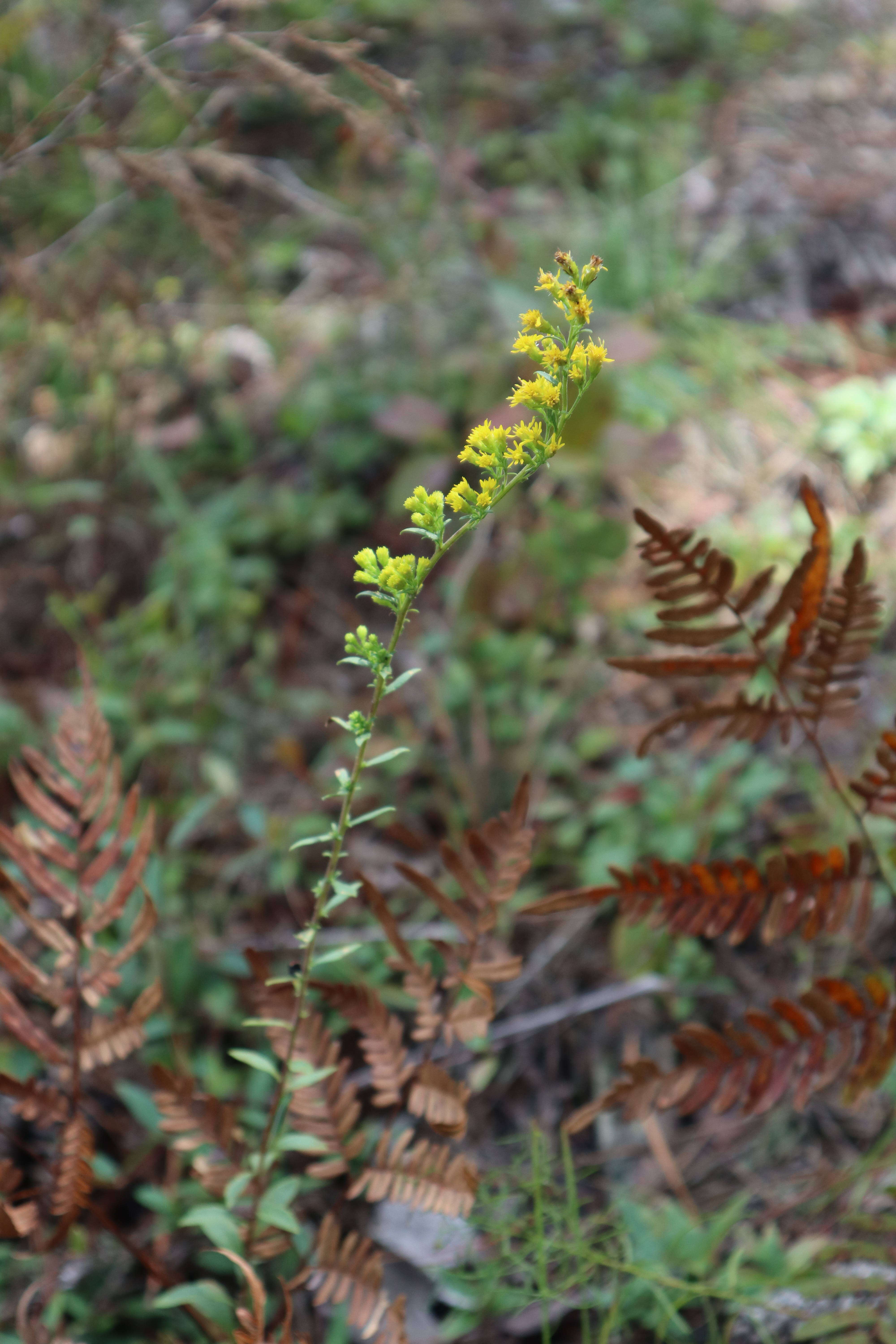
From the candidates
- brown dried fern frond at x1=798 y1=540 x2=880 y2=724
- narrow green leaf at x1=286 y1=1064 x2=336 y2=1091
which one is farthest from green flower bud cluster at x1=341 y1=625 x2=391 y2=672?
brown dried fern frond at x1=798 y1=540 x2=880 y2=724

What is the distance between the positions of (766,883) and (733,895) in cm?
8

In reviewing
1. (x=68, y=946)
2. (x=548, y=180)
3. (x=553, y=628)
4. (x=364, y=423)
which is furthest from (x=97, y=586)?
(x=548, y=180)

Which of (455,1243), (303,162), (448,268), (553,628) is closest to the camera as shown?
(455,1243)

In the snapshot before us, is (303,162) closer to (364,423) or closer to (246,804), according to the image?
(364,423)

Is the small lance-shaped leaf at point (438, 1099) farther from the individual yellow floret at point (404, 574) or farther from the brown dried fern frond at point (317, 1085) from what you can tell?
the individual yellow floret at point (404, 574)

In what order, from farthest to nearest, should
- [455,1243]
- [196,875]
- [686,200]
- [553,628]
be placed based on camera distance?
[686,200], [553,628], [196,875], [455,1243]

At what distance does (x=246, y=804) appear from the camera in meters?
2.20

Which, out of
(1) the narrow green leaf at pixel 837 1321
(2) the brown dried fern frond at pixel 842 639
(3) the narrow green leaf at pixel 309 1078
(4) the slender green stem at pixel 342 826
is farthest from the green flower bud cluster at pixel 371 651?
(1) the narrow green leaf at pixel 837 1321

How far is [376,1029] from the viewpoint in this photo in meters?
1.28

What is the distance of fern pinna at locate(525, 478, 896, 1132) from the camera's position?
1.22 m

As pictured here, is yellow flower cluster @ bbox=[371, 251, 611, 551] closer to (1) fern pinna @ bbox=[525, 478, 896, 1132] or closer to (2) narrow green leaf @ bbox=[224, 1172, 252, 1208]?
(1) fern pinna @ bbox=[525, 478, 896, 1132]

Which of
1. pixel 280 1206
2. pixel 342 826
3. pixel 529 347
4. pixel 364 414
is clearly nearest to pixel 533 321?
pixel 529 347

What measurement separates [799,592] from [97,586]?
2.11m

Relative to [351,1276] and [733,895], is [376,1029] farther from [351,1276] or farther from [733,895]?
[733,895]
